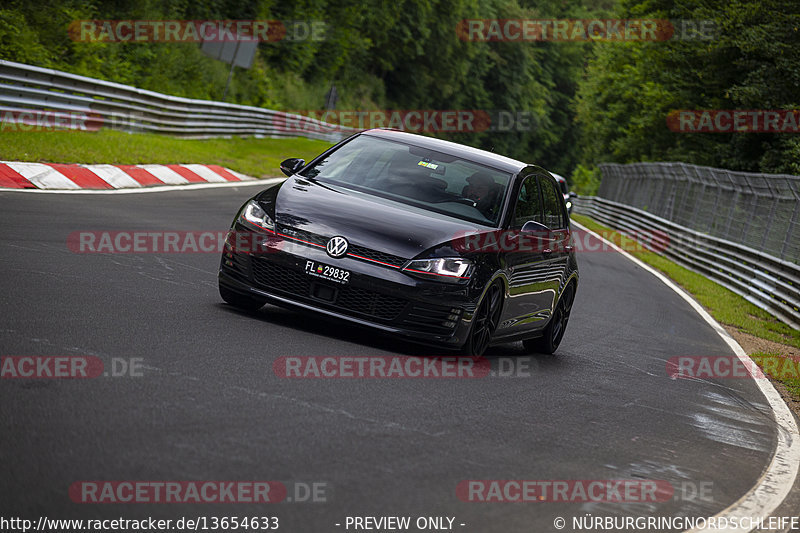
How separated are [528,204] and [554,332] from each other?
157 cm

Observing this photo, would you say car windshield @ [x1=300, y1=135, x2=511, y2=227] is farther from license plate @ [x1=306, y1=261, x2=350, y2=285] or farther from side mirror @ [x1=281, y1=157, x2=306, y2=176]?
license plate @ [x1=306, y1=261, x2=350, y2=285]

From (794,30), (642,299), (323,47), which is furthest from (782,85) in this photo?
(323,47)

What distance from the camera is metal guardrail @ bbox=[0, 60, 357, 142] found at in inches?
775

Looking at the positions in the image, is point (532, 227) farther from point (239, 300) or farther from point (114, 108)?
point (114, 108)

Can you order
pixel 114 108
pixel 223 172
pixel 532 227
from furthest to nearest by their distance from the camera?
pixel 114 108, pixel 223 172, pixel 532 227

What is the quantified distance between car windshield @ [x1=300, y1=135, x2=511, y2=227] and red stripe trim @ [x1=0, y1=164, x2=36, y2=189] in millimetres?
6703

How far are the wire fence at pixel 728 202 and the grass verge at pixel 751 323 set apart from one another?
1.20 meters

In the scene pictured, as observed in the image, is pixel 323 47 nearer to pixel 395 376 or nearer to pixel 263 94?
pixel 263 94

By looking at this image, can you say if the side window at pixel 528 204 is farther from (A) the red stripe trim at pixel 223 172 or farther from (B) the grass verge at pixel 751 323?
(A) the red stripe trim at pixel 223 172

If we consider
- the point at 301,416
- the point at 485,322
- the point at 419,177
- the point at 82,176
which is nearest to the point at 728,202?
the point at 82,176

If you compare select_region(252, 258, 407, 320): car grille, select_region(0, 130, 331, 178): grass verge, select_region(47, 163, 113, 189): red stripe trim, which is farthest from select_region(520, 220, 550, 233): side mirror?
select_region(0, 130, 331, 178): grass verge

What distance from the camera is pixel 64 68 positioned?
29250 millimetres

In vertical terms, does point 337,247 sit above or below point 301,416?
above

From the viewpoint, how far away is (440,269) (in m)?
7.89
